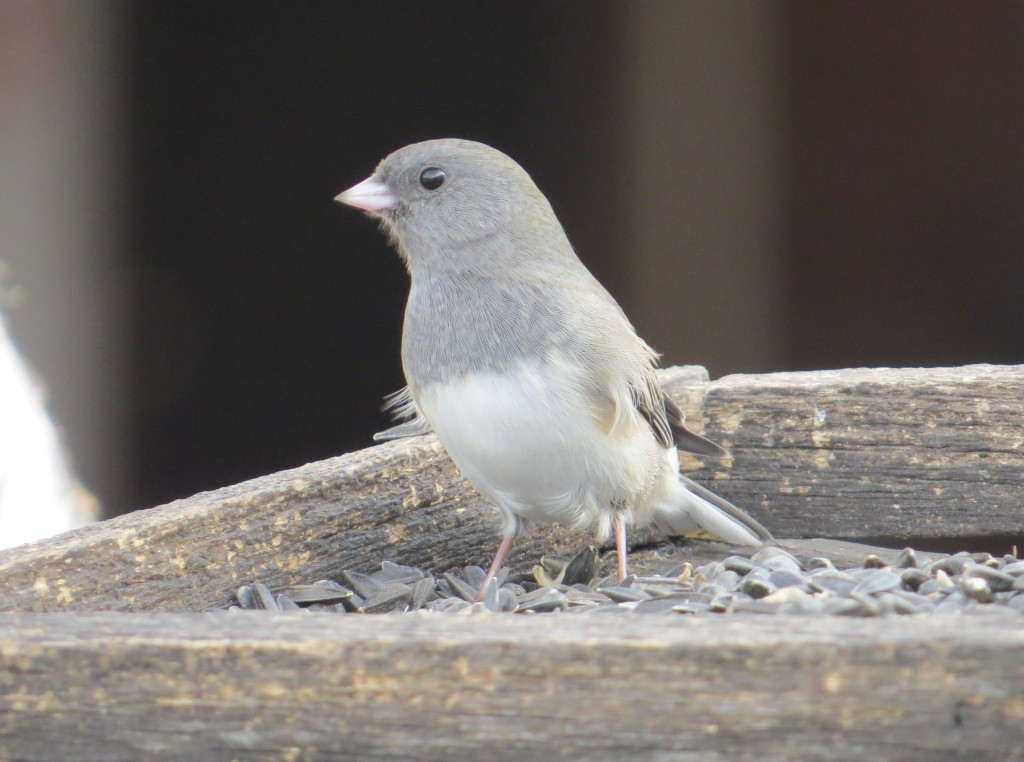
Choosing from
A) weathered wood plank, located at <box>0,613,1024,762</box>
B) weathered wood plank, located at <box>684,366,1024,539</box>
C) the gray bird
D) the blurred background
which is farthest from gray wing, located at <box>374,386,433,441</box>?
the blurred background

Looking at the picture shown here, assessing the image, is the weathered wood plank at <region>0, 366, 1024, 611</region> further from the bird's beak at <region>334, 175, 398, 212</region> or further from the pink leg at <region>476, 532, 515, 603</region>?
the bird's beak at <region>334, 175, 398, 212</region>

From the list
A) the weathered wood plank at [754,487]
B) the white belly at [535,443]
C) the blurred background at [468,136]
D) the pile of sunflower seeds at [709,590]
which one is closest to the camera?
the pile of sunflower seeds at [709,590]

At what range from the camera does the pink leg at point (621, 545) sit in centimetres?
163

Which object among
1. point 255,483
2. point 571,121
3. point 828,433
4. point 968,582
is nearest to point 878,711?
point 968,582

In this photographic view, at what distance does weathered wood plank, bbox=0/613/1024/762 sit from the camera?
74 cm

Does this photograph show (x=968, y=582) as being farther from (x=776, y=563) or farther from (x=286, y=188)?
(x=286, y=188)

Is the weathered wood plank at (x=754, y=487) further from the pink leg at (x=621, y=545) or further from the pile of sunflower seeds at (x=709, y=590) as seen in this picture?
the pink leg at (x=621, y=545)

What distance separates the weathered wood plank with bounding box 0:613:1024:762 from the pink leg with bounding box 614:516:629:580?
80 cm

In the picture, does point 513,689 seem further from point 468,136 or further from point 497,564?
point 468,136

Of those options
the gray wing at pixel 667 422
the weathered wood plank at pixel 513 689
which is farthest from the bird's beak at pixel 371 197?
the weathered wood plank at pixel 513 689

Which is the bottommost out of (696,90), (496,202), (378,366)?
(378,366)

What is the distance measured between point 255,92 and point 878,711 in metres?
4.52

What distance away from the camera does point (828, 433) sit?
1.83 m

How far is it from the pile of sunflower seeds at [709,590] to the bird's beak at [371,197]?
0.56m
